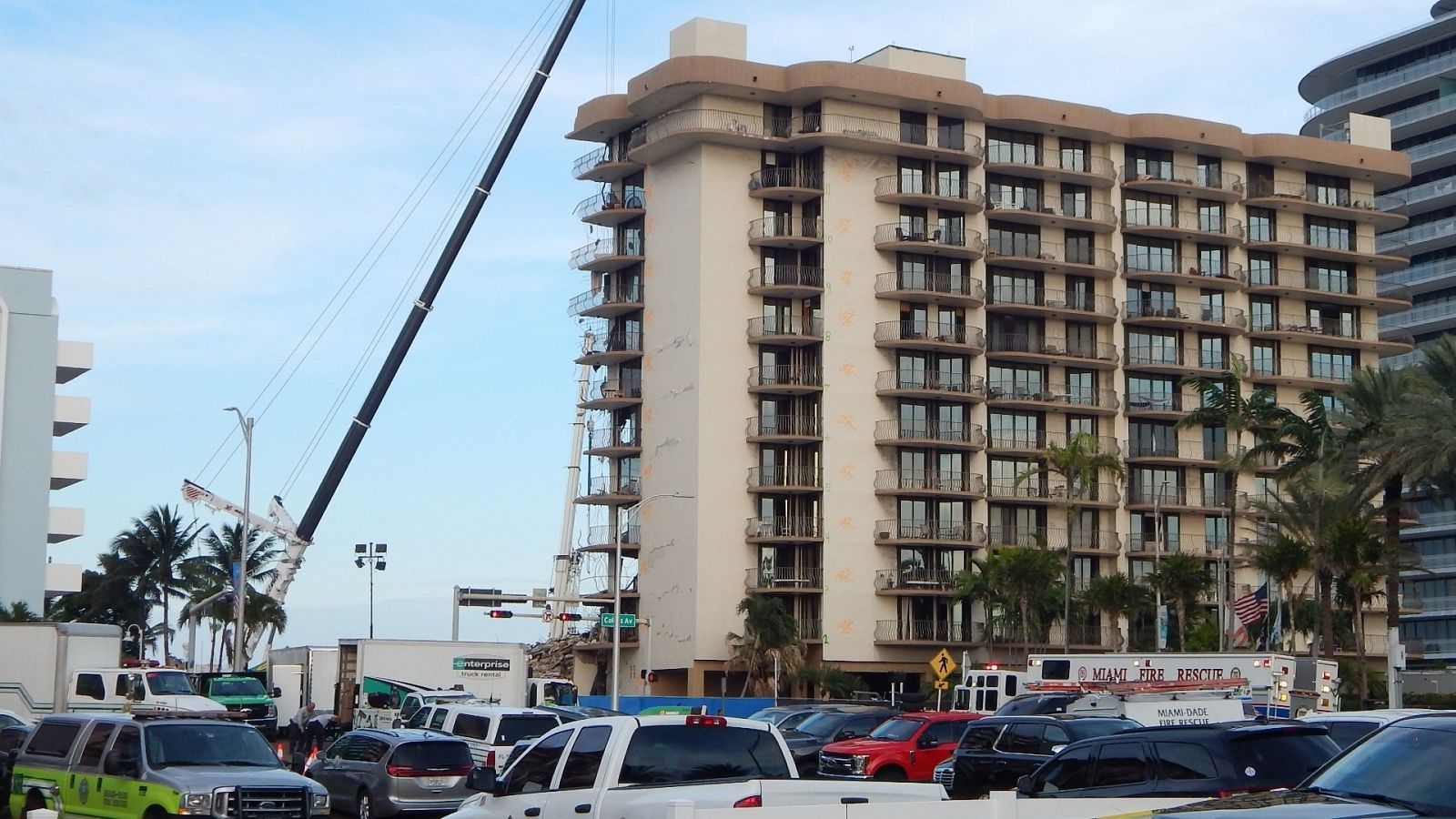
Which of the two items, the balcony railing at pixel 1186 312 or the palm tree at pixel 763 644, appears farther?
the balcony railing at pixel 1186 312

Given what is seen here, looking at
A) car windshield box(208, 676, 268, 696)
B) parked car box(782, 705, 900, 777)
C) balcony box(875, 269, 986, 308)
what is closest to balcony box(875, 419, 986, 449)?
balcony box(875, 269, 986, 308)

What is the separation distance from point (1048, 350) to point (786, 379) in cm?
1533

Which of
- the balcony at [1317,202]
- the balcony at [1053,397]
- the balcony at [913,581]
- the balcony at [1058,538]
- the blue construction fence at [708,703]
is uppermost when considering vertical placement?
the balcony at [1317,202]

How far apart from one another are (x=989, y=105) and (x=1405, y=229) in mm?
50382

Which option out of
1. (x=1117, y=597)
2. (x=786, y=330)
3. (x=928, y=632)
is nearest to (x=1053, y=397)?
(x=1117, y=597)

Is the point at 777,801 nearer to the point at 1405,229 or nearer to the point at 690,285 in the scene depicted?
the point at 690,285

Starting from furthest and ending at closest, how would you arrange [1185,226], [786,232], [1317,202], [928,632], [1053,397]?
[1317,202] < [1185,226] < [1053,397] < [786,232] < [928,632]

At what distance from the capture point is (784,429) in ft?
286

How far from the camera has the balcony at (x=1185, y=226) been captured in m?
94.8

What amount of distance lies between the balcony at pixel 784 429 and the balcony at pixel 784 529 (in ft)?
12.7

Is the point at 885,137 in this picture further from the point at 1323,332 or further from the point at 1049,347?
the point at 1323,332

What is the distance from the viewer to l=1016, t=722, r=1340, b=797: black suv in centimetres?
1789

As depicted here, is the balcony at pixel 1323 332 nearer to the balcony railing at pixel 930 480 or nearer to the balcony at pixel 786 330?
the balcony railing at pixel 930 480

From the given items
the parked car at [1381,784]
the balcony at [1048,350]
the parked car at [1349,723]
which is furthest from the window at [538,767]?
the balcony at [1048,350]
